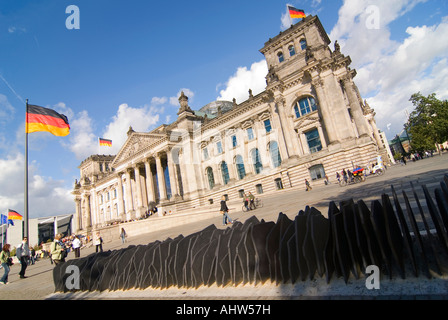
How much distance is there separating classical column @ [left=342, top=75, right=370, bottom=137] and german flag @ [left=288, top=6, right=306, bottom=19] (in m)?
11.0

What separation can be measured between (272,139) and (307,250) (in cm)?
3284

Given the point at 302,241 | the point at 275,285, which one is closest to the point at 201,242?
the point at 275,285

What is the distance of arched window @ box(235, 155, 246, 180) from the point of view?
38237 millimetres

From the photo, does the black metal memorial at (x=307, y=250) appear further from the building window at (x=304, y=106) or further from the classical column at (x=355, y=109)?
the building window at (x=304, y=106)

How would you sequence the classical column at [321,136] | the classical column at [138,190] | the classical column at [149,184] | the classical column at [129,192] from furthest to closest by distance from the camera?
1. the classical column at [129,192]
2. the classical column at [138,190]
3. the classical column at [149,184]
4. the classical column at [321,136]

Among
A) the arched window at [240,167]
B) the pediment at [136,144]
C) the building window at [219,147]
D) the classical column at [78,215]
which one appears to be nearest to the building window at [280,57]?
the arched window at [240,167]

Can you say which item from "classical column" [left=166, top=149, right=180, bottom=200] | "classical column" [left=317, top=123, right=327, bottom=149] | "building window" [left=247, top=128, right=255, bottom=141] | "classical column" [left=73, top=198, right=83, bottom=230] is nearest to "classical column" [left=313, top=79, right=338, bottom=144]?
"classical column" [left=317, top=123, right=327, bottom=149]

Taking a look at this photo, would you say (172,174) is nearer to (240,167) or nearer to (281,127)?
(240,167)

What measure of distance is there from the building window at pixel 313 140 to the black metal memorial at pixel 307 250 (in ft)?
93.0

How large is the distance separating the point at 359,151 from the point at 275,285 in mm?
27841

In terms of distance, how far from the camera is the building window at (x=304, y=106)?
3086 cm

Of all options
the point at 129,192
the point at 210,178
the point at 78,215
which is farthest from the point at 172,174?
the point at 78,215

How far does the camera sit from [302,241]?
2762mm
